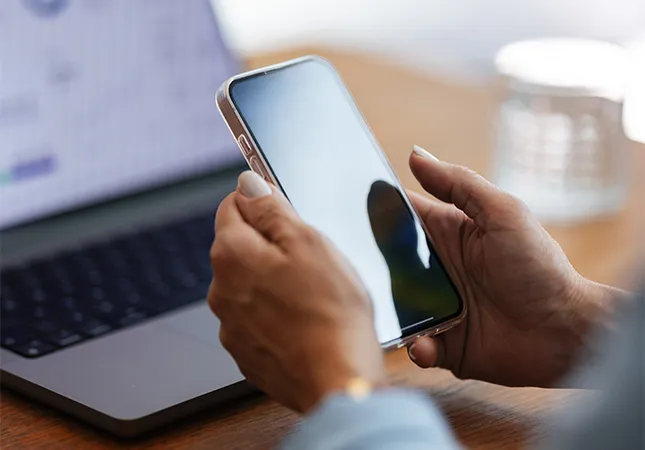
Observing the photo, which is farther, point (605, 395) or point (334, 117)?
point (334, 117)

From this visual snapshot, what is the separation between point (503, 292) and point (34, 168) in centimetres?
49

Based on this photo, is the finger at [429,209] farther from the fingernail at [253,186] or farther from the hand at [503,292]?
the fingernail at [253,186]

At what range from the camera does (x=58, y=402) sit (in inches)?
26.9

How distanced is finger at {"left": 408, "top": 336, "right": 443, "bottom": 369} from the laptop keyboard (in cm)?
20

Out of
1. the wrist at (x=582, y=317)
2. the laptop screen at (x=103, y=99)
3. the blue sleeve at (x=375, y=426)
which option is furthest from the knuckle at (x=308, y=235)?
the laptop screen at (x=103, y=99)

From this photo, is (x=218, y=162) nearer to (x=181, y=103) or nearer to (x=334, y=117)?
(x=181, y=103)

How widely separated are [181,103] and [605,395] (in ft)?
2.44

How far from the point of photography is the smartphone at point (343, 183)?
2.22ft

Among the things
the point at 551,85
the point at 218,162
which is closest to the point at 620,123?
the point at 551,85

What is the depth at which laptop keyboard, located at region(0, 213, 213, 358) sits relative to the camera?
0.78m

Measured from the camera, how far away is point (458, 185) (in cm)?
71

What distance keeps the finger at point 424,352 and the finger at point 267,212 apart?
6.3 inches

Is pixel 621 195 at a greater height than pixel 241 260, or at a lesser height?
lesser

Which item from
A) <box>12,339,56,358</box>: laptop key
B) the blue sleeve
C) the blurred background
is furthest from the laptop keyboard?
the blurred background
